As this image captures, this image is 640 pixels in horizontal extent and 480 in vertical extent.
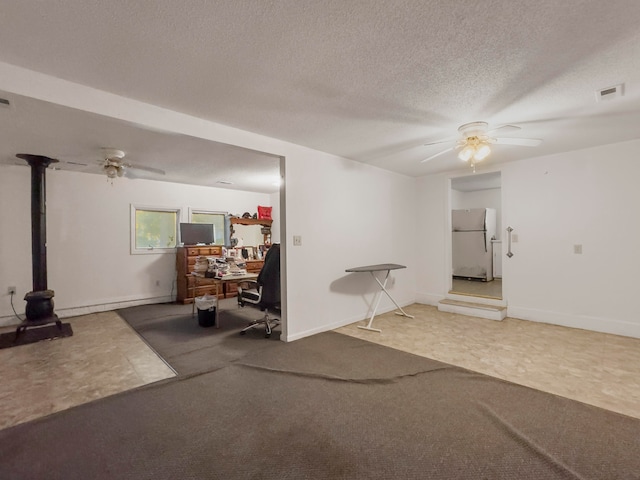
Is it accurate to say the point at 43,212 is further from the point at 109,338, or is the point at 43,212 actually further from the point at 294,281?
the point at 294,281

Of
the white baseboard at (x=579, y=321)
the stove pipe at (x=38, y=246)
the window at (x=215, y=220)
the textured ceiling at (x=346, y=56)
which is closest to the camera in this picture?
the textured ceiling at (x=346, y=56)

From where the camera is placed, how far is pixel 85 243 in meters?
4.91

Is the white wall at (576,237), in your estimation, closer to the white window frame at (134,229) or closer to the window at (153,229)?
the white window frame at (134,229)

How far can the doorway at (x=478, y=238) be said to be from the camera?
22.8 ft

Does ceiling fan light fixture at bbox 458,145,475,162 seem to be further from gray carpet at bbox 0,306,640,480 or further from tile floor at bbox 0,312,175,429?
tile floor at bbox 0,312,175,429

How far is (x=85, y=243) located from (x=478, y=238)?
315 inches

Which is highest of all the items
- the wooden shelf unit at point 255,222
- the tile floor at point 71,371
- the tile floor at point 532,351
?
the wooden shelf unit at point 255,222

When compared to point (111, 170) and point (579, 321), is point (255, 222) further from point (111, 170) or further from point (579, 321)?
point (579, 321)

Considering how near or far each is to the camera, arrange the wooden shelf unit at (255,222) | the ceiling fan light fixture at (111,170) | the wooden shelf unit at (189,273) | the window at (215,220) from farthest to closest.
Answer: the wooden shelf unit at (255,222), the window at (215,220), the wooden shelf unit at (189,273), the ceiling fan light fixture at (111,170)

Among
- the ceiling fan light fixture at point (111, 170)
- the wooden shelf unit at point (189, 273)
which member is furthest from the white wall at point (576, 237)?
the ceiling fan light fixture at point (111, 170)

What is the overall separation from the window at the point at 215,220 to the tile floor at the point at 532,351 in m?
3.78

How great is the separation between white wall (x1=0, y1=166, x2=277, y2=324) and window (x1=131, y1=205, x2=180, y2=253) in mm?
107

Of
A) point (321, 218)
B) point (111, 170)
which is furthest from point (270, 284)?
point (111, 170)

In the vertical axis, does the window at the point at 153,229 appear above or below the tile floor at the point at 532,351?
above
